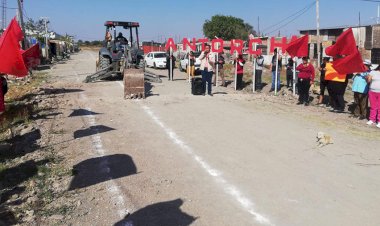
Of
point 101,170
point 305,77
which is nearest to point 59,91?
point 305,77

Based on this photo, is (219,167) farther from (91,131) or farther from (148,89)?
(148,89)

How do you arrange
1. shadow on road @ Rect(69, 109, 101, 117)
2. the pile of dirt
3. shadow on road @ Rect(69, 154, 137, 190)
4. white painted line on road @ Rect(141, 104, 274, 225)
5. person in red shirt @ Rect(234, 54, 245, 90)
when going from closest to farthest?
white painted line on road @ Rect(141, 104, 274, 225), the pile of dirt, shadow on road @ Rect(69, 154, 137, 190), shadow on road @ Rect(69, 109, 101, 117), person in red shirt @ Rect(234, 54, 245, 90)

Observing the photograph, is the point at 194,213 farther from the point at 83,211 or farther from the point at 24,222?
the point at 24,222

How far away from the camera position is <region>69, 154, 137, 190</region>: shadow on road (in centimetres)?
640

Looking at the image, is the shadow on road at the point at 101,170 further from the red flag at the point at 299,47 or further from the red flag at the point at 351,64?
the red flag at the point at 299,47

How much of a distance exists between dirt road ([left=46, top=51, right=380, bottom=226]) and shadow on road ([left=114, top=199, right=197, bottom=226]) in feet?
0.04

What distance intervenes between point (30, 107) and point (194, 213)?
10515mm

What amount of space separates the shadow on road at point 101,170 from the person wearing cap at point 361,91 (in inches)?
291

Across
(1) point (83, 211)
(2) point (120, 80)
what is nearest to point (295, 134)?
(1) point (83, 211)

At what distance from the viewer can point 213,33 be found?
293 feet

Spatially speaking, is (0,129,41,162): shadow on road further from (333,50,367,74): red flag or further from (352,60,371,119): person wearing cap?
(352,60,371,119): person wearing cap

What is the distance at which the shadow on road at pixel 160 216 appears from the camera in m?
4.94

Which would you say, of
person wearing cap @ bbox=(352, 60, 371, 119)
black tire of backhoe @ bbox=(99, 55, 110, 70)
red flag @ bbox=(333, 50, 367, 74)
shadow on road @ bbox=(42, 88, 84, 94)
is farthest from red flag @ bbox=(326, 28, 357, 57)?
black tire of backhoe @ bbox=(99, 55, 110, 70)

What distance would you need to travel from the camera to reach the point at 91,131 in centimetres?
971
